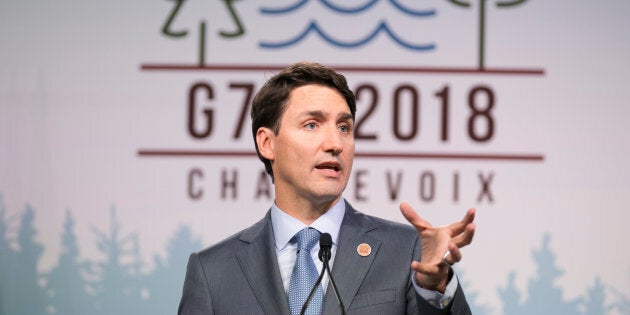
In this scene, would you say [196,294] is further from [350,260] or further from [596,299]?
[596,299]

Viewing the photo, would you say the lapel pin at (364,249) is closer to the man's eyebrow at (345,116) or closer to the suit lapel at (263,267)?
the suit lapel at (263,267)

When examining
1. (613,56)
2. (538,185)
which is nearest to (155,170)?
(538,185)

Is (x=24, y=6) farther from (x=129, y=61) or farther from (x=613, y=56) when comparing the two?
(x=613, y=56)

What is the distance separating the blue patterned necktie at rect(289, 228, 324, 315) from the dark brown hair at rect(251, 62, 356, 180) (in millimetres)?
342

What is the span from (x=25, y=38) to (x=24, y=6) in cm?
16

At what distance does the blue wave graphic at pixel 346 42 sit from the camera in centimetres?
387

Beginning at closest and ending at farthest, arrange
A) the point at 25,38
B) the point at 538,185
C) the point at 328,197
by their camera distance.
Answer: the point at 328,197 < the point at 538,185 < the point at 25,38

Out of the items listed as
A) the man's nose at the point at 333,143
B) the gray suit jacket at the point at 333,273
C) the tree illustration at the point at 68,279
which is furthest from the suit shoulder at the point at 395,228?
the tree illustration at the point at 68,279

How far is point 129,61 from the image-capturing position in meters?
3.96

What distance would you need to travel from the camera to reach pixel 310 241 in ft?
7.72

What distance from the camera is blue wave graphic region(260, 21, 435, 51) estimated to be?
3.87 m

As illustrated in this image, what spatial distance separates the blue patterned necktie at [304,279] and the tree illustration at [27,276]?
6.42ft

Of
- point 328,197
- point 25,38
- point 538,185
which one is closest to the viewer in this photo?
point 328,197

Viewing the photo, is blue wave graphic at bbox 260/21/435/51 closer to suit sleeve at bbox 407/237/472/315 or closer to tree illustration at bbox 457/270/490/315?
tree illustration at bbox 457/270/490/315
